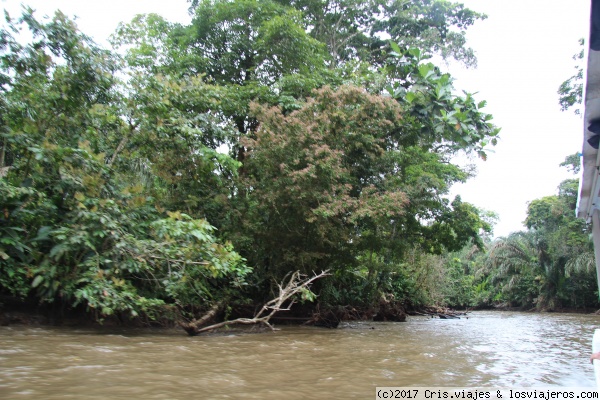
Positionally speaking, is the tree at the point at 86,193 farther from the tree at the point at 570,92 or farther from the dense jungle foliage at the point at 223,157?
the tree at the point at 570,92

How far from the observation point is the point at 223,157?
30.2 ft

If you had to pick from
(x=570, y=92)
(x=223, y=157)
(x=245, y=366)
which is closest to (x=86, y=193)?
(x=223, y=157)

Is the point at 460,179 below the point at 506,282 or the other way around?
the other way around

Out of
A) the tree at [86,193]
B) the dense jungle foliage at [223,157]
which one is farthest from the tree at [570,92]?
the tree at [86,193]

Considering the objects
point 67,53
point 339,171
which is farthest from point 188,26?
point 339,171

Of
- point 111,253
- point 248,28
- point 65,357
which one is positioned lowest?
point 65,357

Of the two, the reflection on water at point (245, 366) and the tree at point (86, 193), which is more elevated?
the tree at point (86, 193)

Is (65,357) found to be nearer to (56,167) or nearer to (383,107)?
(56,167)

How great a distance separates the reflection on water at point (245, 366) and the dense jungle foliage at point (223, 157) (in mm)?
942

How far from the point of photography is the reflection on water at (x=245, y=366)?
359 cm

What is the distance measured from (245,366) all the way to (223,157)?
5290 mm

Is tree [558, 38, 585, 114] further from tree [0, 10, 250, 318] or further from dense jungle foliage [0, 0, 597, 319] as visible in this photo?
tree [0, 10, 250, 318]

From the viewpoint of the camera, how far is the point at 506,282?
27672 mm

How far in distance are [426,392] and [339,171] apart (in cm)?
629
